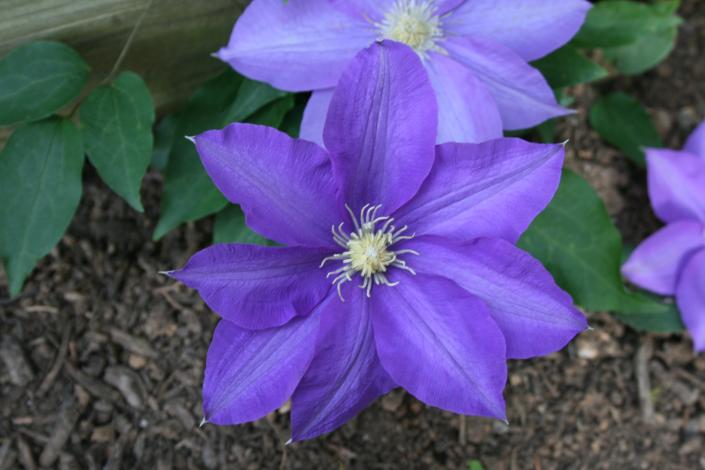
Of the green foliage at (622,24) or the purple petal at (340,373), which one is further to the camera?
the green foliage at (622,24)

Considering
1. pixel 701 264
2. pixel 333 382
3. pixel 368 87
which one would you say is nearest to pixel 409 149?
pixel 368 87

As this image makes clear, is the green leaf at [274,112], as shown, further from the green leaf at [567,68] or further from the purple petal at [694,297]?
the purple petal at [694,297]

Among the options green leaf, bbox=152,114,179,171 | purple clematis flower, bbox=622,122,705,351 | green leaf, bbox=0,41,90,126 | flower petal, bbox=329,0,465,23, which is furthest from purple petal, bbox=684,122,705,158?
green leaf, bbox=0,41,90,126

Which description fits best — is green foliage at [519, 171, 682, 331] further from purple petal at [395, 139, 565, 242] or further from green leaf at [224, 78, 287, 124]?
green leaf at [224, 78, 287, 124]

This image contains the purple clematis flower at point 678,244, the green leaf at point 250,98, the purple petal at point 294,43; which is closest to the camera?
the purple petal at point 294,43

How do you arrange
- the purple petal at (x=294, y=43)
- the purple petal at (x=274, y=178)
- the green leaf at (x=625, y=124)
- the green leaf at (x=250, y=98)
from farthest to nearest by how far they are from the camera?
the green leaf at (x=625, y=124) < the green leaf at (x=250, y=98) < the purple petal at (x=294, y=43) < the purple petal at (x=274, y=178)

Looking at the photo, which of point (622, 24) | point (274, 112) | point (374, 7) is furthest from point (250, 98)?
point (622, 24)

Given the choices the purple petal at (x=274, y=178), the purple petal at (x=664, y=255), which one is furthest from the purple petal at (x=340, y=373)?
the purple petal at (x=664, y=255)

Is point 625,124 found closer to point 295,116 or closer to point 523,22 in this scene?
point 523,22
